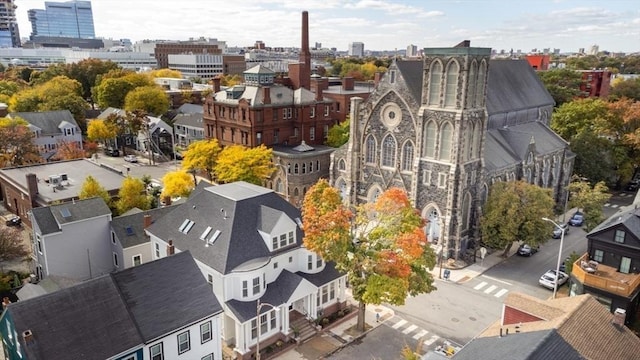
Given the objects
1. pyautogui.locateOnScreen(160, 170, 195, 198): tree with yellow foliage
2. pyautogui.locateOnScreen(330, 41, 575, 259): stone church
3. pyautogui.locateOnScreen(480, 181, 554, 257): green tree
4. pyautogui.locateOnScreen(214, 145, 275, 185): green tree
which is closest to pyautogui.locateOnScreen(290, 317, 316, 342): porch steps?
pyautogui.locateOnScreen(330, 41, 575, 259): stone church

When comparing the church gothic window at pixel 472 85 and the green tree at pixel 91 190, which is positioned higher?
the church gothic window at pixel 472 85

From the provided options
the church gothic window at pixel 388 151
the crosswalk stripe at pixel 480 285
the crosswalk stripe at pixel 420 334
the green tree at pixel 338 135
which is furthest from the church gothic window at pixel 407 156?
the green tree at pixel 338 135

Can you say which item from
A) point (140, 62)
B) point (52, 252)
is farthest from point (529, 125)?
point (140, 62)

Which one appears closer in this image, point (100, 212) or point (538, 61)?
point (100, 212)

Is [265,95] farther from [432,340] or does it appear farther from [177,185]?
[432,340]

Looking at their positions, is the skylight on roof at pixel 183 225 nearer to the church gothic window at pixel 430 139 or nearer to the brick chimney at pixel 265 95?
the church gothic window at pixel 430 139

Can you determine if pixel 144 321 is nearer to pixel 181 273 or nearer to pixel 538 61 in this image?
pixel 181 273

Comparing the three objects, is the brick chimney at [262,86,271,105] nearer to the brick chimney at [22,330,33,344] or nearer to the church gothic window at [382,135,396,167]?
the church gothic window at [382,135,396,167]
